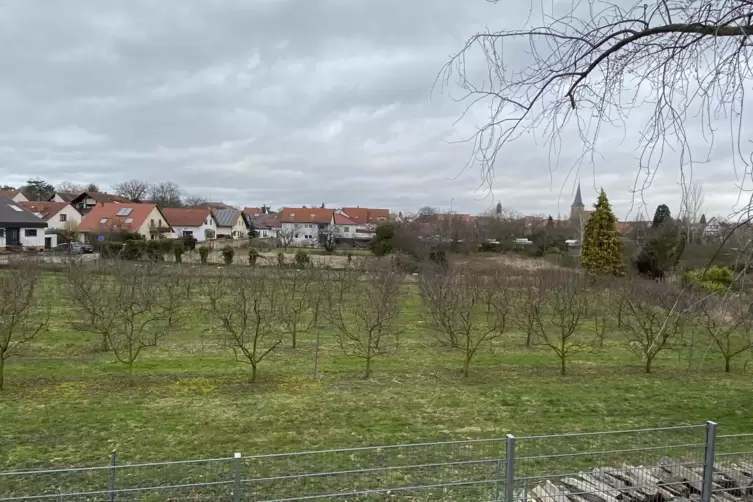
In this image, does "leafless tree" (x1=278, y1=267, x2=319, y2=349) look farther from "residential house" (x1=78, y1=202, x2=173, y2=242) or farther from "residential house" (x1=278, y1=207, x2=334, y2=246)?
"residential house" (x1=278, y1=207, x2=334, y2=246)

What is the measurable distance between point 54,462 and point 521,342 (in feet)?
44.2

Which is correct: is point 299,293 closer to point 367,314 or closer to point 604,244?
point 367,314

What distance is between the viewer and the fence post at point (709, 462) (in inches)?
146

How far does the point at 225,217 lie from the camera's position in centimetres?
5925

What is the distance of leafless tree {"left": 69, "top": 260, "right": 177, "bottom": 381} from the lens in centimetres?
1229

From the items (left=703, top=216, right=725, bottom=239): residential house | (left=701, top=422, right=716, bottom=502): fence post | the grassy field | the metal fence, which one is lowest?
the grassy field

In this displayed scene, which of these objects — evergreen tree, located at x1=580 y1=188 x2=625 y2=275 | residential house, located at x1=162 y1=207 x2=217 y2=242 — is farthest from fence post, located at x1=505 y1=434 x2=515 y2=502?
residential house, located at x1=162 y1=207 x2=217 y2=242

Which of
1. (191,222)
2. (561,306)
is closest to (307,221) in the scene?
(191,222)

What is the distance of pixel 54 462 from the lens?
6.64 meters

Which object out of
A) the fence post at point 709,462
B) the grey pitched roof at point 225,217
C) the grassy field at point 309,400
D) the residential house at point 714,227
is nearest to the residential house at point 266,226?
the grey pitched roof at point 225,217

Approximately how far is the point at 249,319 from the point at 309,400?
4.00 m

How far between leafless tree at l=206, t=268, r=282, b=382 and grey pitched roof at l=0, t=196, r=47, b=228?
25762mm

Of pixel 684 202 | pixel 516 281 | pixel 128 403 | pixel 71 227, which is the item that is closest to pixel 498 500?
pixel 684 202

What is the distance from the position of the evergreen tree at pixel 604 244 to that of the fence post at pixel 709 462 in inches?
966
